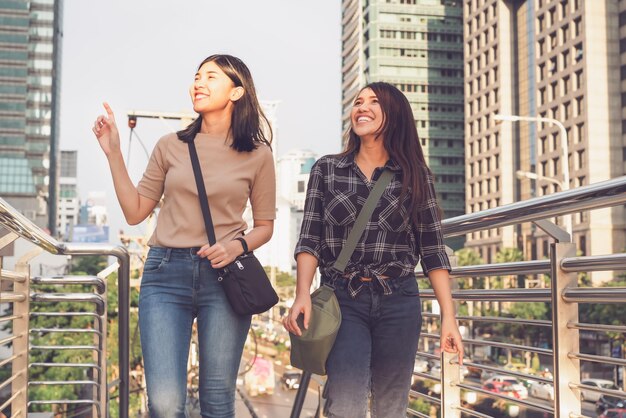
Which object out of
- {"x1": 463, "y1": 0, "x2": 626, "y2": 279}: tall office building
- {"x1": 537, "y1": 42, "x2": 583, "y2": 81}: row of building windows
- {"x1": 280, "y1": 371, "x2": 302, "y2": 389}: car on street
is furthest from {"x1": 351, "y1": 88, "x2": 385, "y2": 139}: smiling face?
{"x1": 280, "y1": 371, "x2": 302, "y2": 389}: car on street

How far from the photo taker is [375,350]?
3.52 metres

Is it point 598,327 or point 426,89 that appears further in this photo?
point 426,89

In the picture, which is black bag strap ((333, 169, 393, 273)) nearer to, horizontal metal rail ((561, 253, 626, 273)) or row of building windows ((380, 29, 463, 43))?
horizontal metal rail ((561, 253, 626, 273))

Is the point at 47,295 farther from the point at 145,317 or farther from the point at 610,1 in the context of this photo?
the point at 610,1

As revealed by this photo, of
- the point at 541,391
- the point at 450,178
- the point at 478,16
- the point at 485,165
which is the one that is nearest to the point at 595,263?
the point at 541,391

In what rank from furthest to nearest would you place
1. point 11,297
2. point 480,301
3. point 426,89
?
1. point 426,89
2. point 11,297
3. point 480,301

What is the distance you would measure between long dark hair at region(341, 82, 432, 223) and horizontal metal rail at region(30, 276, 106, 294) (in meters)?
2.27

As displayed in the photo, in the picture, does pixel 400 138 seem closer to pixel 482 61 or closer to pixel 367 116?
pixel 367 116

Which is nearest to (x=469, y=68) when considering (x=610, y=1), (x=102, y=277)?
(x=610, y=1)

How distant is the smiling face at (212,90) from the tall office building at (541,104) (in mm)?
52726

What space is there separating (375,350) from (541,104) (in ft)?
269

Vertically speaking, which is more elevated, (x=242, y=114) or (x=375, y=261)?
(x=242, y=114)

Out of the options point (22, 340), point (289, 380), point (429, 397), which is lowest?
point (289, 380)

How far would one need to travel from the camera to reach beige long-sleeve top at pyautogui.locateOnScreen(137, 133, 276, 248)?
3529 millimetres
